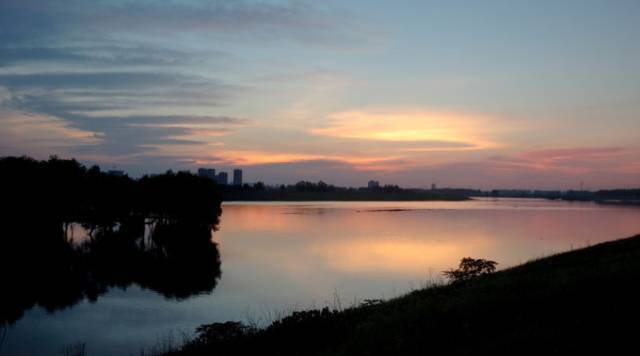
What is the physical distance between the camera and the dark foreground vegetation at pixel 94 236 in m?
48.9

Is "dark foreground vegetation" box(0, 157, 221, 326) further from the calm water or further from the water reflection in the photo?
the calm water

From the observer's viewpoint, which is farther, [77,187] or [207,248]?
[77,187]

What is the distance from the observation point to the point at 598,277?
46.9ft

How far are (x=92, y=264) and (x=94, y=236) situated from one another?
117 feet

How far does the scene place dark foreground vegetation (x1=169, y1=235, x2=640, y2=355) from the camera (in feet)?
34.5

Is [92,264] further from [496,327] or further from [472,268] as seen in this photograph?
[496,327]

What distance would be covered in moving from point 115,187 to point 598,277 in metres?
92.8

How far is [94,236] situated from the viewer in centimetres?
9606

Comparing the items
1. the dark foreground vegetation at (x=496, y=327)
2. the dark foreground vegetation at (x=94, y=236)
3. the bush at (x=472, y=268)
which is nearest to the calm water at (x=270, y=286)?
the dark foreground vegetation at (x=94, y=236)

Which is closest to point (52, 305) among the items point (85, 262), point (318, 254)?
point (85, 262)

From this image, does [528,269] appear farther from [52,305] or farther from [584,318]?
[52,305]

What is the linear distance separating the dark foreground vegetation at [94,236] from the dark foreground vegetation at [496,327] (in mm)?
27321

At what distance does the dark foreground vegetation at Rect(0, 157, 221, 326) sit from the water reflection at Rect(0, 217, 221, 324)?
0.27 feet

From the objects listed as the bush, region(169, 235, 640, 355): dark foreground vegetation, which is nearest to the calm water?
the bush
